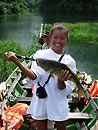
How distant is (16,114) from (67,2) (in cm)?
4932

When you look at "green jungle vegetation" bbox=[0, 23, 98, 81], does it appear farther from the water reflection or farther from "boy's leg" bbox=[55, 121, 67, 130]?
"boy's leg" bbox=[55, 121, 67, 130]

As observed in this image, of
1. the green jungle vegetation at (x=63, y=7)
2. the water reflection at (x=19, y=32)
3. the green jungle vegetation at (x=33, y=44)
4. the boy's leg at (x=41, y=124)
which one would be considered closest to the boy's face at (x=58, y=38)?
the boy's leg at (x=41, y=124)

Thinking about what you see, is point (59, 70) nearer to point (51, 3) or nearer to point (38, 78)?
point (38, 78)

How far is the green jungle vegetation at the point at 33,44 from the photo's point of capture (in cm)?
585

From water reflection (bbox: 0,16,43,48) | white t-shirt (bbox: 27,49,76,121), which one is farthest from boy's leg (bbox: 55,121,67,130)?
water reflection (bbox: 0,16,43,48)

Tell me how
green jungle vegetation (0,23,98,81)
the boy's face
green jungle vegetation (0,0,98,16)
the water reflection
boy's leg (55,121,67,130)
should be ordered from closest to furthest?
the boy's face → boy's leg (55,121,67,130) → green jungle vegetation (0,23,98,81) → the water reflection → green jungle vegetation (0,0,98,16)

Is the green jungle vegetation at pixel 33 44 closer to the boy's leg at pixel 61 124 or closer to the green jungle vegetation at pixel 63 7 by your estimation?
the boy's leg at pixel 61 124

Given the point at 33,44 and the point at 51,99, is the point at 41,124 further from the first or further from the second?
the point at 33,44

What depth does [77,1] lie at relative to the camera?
156 feet

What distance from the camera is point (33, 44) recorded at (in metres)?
9.04

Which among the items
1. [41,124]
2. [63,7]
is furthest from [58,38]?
[63,7]

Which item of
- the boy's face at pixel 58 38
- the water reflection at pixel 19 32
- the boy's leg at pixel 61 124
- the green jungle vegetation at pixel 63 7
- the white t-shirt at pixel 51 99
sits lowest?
the water reflection at pixel 19 32

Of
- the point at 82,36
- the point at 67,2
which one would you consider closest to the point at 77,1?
the point at 67,2

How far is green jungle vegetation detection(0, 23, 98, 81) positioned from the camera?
5.85 m
